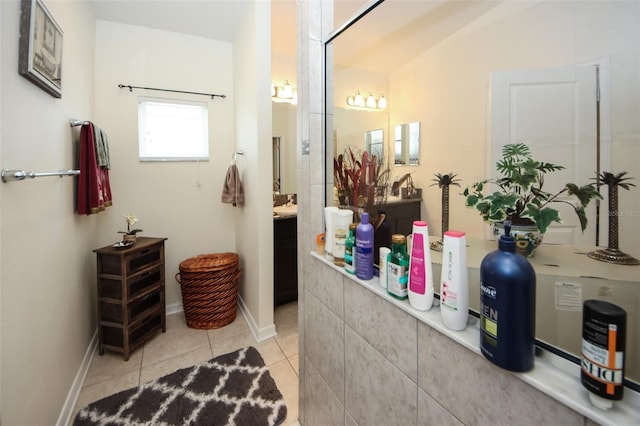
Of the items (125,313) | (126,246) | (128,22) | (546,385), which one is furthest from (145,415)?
(128,22)

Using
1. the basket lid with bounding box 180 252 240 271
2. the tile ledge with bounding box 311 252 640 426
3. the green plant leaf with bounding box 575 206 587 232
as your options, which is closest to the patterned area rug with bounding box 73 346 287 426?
the basket lid with bounding box 180 252 240 271

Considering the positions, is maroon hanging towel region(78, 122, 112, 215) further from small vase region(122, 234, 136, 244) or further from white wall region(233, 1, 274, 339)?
white wall region(233, 1, 274, 339)

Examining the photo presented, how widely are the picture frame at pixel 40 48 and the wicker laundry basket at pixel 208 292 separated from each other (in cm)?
143

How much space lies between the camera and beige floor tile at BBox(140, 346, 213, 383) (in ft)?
5.78

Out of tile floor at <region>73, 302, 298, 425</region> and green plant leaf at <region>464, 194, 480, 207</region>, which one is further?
tile floor at <region>73, 302, 298, 425</region>

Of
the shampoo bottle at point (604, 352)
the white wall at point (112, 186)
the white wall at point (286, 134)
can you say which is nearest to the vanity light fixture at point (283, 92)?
the white wall at point (286, 134)

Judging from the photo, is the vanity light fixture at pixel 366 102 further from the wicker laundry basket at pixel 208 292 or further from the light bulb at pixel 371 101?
the wicker laundry basket at pixel 208 292

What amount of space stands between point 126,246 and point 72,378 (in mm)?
833

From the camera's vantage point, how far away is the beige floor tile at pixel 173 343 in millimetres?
1947

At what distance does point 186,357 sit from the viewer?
6.35 ft

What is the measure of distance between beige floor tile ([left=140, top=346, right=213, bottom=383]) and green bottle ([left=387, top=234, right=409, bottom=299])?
1721mm

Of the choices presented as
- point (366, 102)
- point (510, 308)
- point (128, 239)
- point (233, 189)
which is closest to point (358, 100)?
point (366, 102)

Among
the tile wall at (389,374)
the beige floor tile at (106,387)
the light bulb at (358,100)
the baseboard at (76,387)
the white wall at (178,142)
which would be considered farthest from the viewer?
the white wall at (178,142)

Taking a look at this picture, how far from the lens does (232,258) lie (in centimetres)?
244
